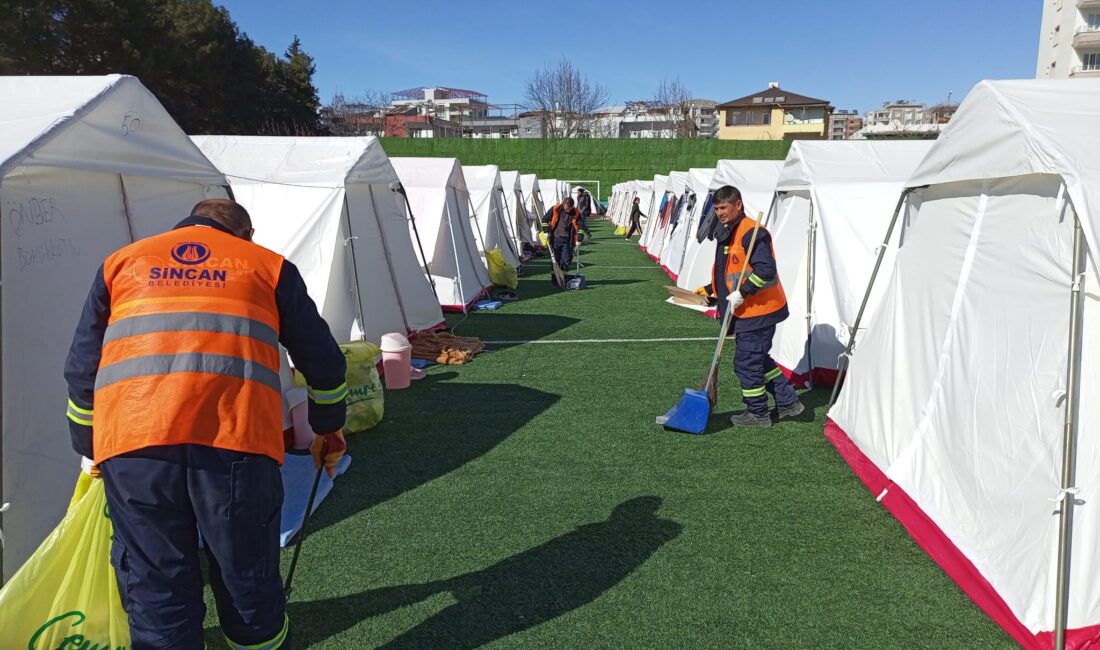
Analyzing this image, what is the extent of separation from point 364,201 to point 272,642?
6456 mm

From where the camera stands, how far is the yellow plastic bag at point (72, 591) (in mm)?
2531

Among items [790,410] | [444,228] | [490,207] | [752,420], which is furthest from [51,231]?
[490,207]

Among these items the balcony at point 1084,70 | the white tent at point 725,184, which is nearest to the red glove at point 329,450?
the white tent at point 725,184

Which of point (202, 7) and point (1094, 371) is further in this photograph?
point (202, 7)

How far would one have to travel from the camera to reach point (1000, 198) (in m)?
3.88

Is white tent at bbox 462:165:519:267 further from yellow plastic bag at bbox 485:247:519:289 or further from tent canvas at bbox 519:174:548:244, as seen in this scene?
tent canvas at bbox 519:174:548:244

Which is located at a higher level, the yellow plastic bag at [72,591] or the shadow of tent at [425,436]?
the yellow plastic bag at [72,591]

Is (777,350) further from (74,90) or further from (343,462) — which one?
(74,90)

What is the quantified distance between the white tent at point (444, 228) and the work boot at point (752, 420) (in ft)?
20.1

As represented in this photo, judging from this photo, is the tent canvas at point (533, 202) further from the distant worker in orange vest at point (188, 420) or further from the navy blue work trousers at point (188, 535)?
the navy blue work trousers at point (188, 535)

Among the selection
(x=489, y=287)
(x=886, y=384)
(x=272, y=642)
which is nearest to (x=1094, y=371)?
(x=886, y=384)

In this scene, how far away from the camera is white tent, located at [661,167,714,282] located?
14.3m

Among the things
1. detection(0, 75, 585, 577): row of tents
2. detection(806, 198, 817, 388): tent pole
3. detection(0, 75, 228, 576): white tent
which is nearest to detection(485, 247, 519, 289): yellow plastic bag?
detection(0, 75, 585, 577): row of tents

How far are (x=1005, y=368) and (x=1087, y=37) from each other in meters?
58.0
